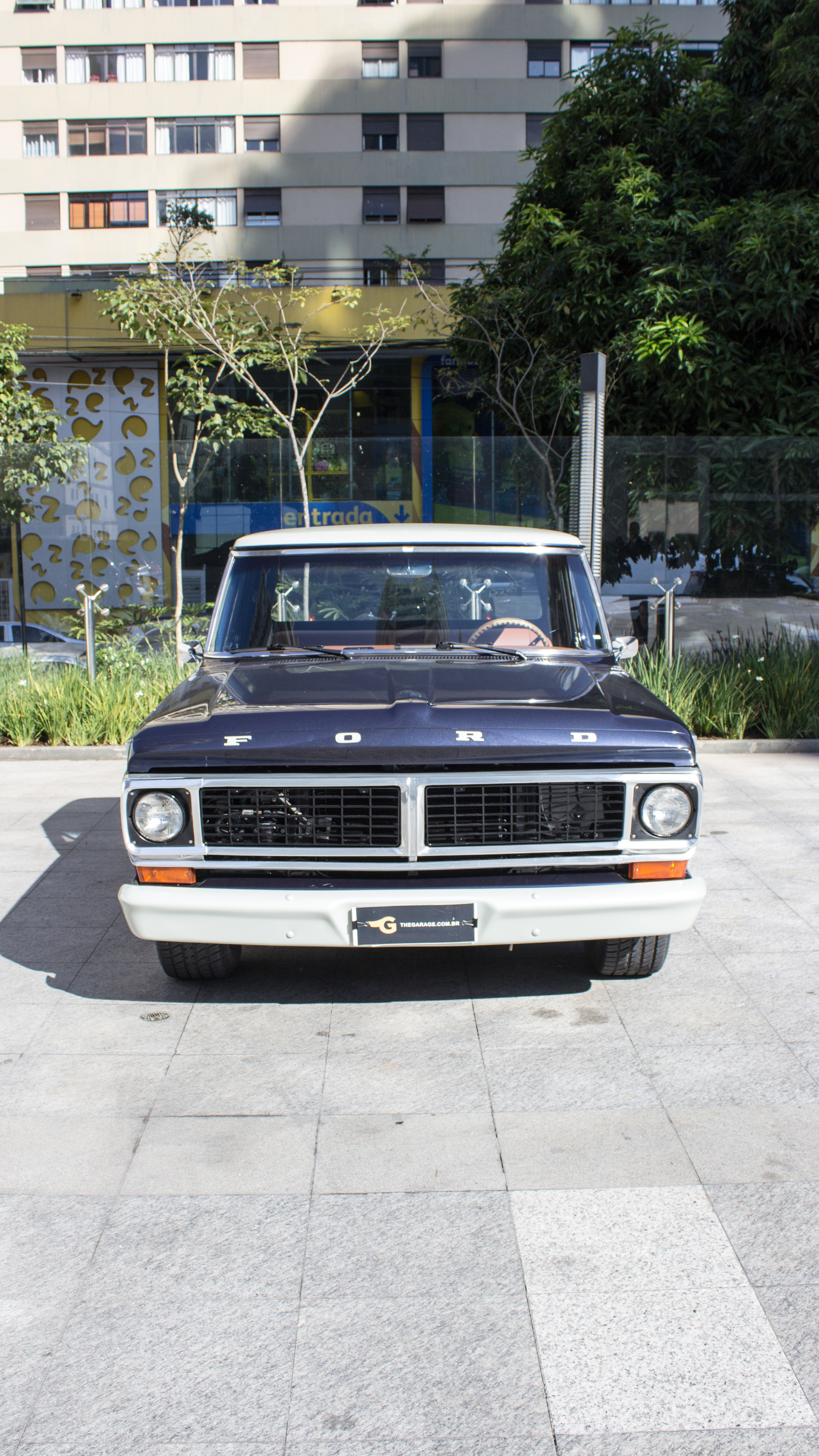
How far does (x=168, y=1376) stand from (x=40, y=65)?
3688 cm

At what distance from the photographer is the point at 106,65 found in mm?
31984

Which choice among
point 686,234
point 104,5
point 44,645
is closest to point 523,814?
point 44,645

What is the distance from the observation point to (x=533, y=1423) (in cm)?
222

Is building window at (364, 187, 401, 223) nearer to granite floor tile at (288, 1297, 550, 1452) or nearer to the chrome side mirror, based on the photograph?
the chrome side mirror

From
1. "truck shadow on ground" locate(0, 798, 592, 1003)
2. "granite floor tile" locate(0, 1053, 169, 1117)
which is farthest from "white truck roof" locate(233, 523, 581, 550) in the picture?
"granite floor tile" locate(0, 1053, 169, 1117)

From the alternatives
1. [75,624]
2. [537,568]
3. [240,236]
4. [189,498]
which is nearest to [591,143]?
[189,498]

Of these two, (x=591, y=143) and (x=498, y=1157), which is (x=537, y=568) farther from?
(x=591, y=143)

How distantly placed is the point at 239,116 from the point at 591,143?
70.6 ft

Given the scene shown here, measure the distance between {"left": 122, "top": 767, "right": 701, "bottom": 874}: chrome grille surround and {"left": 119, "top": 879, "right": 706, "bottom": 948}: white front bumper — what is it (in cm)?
10

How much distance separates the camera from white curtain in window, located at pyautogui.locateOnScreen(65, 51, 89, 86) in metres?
31.9

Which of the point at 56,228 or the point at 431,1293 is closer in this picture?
the point at 431,1293

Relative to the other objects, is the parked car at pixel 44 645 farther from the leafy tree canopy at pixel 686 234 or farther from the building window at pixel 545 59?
the building window at pixel 545 59

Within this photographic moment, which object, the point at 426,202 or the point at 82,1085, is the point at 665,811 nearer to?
the point at 82,1085

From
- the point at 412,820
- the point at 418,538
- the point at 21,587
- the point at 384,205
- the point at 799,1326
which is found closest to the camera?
the point at 799,1326
